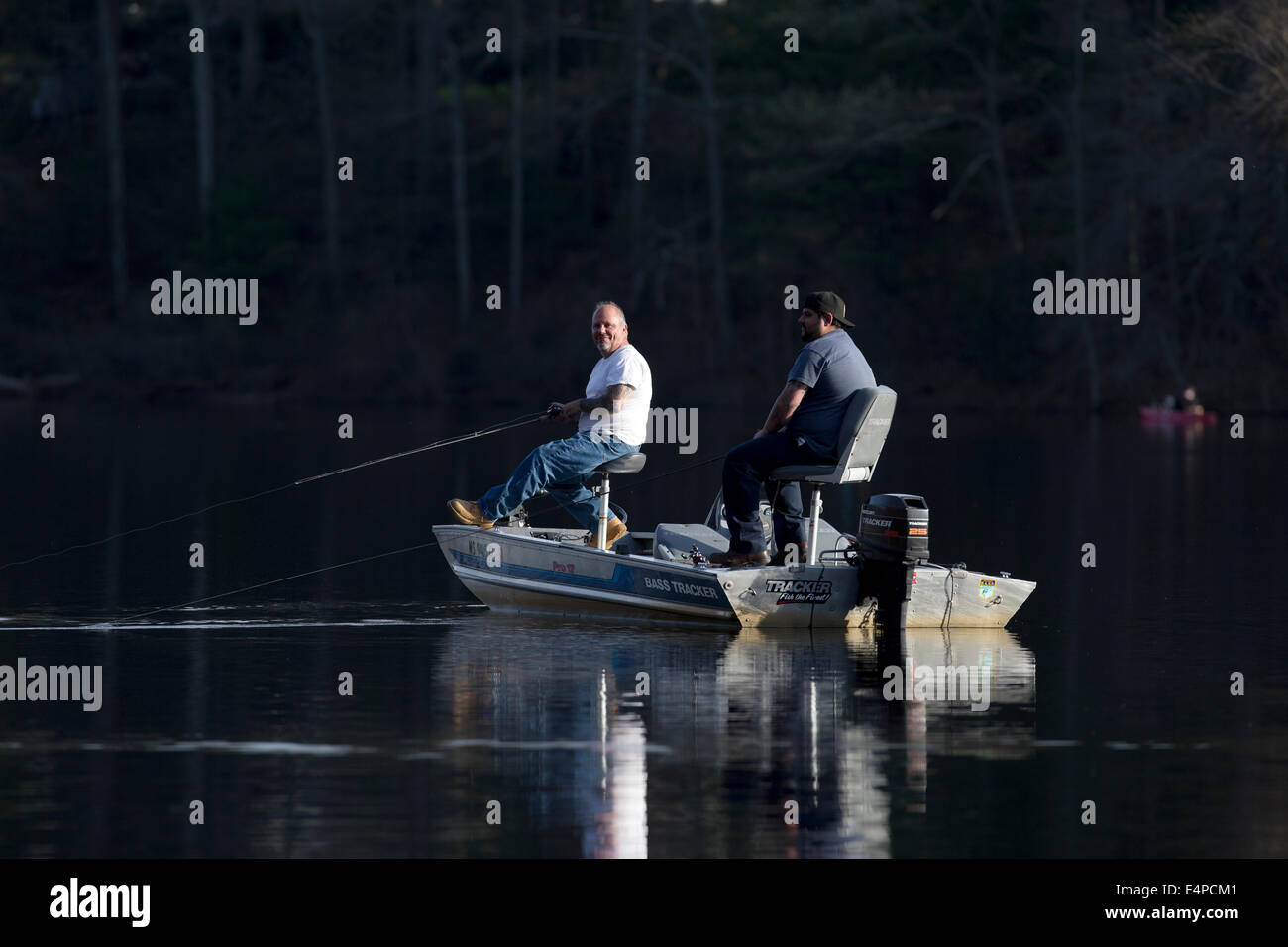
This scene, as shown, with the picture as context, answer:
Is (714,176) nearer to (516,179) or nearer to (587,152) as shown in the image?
(516,179)

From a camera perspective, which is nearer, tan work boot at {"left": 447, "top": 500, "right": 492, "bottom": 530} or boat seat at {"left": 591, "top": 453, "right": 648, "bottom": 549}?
boat seat at {"left": 591, "top": 453, "right": 648, "bottom": 549}

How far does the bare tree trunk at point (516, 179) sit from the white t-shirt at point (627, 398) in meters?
44.4

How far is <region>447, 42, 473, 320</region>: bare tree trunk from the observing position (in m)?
61.2

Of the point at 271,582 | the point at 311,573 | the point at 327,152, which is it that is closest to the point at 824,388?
the point at 271,582

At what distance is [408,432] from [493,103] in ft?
91.8

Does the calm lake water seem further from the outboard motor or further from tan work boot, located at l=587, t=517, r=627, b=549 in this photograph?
tan work boot, located at l=587, t=517, r=627, b=549

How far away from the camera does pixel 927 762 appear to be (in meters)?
10.6

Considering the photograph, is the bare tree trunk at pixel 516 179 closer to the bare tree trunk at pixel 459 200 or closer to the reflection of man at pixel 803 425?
the bare tree trunk at pixel 459 200

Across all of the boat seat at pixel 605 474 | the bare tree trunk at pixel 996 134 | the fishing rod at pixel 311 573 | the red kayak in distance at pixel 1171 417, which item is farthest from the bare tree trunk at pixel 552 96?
the boat seat at pixel 605 474

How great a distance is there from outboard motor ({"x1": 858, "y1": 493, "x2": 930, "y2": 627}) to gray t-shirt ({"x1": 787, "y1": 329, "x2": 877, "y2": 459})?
1.84 feet

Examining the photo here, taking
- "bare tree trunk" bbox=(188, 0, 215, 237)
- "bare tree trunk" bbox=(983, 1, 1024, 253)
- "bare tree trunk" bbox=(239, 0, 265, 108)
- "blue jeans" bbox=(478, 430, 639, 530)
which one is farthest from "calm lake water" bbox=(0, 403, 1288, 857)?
"bare tree trunk" bbox=(239, 0, 265, 108)

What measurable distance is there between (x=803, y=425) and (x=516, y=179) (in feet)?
158
